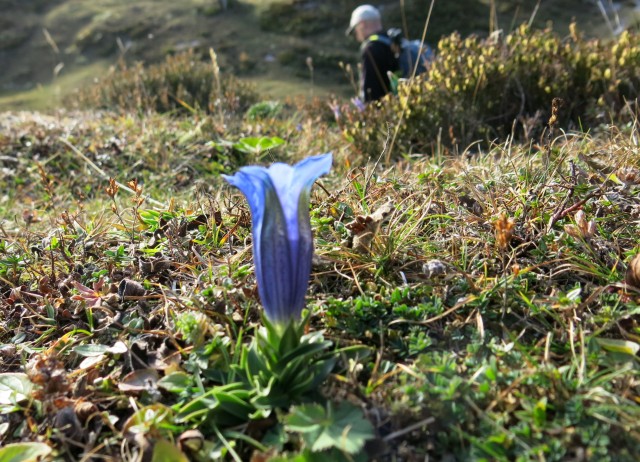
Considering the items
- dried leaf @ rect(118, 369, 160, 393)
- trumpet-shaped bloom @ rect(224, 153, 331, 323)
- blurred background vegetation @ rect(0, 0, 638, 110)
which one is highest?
trumpet-shaped bloom @ rect(224, 153, 331, 323)

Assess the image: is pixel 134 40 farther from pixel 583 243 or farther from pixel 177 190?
pixel 583 243

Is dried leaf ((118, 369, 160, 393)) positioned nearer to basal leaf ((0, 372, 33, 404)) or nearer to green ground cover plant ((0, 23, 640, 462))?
green ground cover plant ((0, 23, 640, 462))

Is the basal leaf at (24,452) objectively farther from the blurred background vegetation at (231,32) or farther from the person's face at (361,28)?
the blurred background vegetation at (231,32)

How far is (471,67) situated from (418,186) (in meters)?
2.45

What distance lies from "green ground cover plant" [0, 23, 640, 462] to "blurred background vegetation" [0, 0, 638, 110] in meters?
13.1

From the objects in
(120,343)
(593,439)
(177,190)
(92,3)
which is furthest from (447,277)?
(92,3)

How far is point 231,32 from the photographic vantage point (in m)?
20.0

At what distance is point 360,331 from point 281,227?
49 cm

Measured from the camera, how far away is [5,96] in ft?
56.7

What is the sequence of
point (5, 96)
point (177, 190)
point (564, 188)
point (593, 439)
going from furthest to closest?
point (5, 96)
point (177, 190)
point (564, 188)
point (593, 439)

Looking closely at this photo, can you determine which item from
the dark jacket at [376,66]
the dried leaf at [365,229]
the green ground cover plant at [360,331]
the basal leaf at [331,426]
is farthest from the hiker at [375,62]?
the basal leaf at [331,426]

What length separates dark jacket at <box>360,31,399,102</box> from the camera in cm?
626

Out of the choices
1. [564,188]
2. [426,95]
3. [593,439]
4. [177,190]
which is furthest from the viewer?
[426,95]

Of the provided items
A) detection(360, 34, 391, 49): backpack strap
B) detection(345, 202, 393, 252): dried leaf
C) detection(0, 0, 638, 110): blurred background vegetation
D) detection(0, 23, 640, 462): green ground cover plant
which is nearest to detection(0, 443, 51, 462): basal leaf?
detection(0, 23, 640, 462): green ground cover plant
